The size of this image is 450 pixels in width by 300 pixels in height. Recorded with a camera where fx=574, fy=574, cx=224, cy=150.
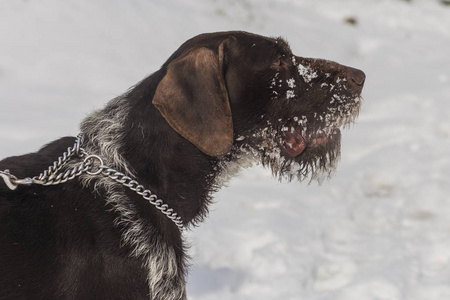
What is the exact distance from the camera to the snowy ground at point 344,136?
3838 millimetres

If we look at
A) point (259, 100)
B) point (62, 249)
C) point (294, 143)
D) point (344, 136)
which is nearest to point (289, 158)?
point (294, 143)

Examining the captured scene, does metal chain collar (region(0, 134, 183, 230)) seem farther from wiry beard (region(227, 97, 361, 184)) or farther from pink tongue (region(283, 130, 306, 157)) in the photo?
pink tongue (region(283, 130, 306, 157))

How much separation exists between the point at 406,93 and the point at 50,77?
4.01 m

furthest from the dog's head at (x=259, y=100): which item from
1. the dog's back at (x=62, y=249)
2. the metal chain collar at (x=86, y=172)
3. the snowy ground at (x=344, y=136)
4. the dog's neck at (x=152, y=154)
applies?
the snowy ground at (x=344, y=136)

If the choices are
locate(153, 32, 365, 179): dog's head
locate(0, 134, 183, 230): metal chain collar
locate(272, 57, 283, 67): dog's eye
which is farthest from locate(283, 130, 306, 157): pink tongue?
locate(0, 134, 183, 230): metal chain collar

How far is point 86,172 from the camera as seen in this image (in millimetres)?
2408

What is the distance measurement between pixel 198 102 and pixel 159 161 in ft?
1.11

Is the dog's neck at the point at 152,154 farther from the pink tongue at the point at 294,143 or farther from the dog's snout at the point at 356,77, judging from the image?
the dog's snout at the point at 356,77

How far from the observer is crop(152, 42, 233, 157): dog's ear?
236 centimetres

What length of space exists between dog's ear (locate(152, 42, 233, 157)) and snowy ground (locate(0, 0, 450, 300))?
5.21ft

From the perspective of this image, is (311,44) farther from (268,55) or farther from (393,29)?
(268,55)

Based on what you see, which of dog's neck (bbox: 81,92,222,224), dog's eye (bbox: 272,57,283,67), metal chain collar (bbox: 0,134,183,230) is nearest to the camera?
metal chain collar (bbox: 0,134,183,230)

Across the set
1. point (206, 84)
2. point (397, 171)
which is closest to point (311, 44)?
point (397, 171)

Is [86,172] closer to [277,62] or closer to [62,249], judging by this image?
[62,249]
